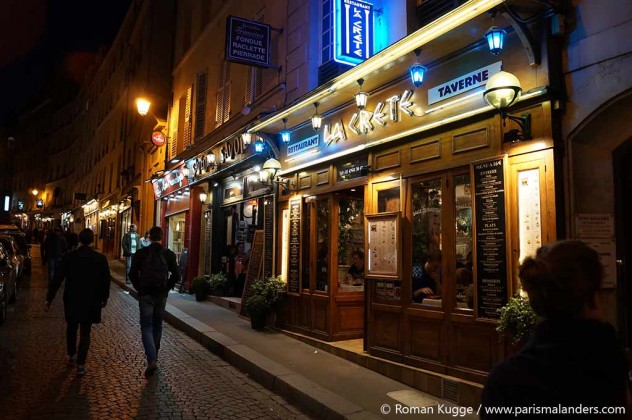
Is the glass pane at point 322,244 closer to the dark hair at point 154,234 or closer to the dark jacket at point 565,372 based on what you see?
the dark hair at point 154,234

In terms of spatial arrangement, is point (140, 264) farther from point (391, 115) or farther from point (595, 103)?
point (595, 103)

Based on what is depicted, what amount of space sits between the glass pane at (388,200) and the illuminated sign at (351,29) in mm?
2512

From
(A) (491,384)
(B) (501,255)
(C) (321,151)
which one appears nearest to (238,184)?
(C) (321,151)

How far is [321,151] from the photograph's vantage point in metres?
9.11

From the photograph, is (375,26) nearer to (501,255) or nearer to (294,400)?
(501,255)

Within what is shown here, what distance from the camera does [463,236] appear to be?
6.21 metres

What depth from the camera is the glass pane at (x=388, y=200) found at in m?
7.25

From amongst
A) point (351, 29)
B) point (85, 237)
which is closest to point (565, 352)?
point (85, 237)

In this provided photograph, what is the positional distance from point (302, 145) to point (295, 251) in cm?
217

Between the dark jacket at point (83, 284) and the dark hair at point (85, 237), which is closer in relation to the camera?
the dark jacket at point (83, 284)

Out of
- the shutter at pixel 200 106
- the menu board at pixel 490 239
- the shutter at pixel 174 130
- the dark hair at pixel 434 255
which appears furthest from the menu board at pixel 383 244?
the shutter at pixel 174 130

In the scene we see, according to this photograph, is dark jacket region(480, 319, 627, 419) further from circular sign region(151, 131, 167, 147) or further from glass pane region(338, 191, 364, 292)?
circular sign region(151, 131, 167, 147)

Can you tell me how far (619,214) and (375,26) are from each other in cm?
517

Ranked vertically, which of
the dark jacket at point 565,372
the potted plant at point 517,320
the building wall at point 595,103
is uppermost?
the building wall at point 595,103
